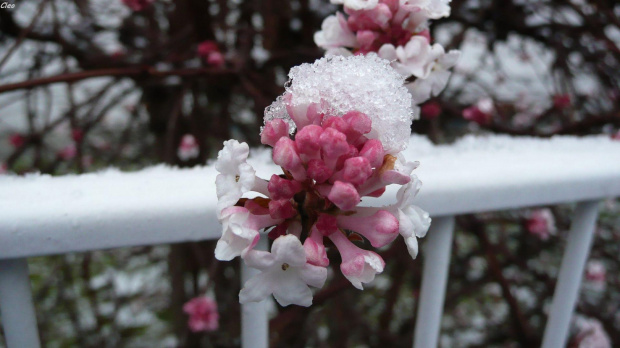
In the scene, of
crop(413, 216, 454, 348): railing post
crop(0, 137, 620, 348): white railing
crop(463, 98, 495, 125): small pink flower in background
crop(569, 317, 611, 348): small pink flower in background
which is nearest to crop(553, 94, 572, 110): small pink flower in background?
crop(463, 98, 495, 125): small pink flower in background

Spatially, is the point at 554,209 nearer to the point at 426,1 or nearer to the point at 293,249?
the point at 426,1

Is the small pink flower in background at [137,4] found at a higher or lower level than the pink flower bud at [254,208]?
lower

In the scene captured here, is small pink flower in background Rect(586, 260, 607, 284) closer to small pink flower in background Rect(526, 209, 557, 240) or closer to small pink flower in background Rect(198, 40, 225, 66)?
small pink flower in background Rect(526, 209, 557, 240)

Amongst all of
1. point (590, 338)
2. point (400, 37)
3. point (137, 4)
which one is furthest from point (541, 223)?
point (137, 4)

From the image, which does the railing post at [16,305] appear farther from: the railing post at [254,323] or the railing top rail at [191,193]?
the railing post at [254,323]

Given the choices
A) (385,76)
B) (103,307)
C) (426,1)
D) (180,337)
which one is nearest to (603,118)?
(426,1)

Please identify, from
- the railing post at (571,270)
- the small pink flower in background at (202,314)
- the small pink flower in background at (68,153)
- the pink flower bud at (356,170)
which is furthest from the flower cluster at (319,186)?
the small pink flower in background at (68,153)
